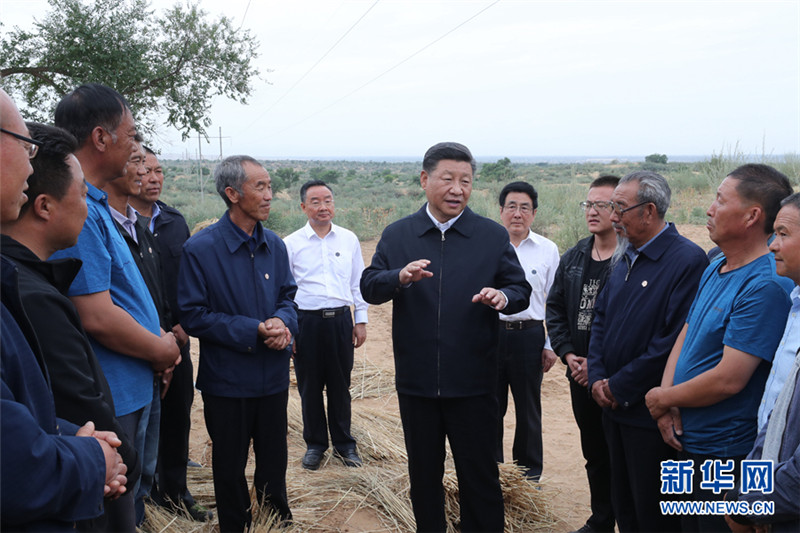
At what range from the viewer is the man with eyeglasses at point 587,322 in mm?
4047

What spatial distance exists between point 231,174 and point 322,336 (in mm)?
2047

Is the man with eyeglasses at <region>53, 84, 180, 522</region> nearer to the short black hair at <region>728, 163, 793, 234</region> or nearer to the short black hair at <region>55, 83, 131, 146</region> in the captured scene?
the short black hair at <region>55, 83, 131, 146</region>

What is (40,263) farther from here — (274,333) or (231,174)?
(231,174)

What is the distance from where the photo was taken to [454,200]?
346 centimetres

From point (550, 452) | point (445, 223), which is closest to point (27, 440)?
point (445, 223)

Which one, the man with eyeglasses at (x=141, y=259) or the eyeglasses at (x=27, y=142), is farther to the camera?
the man with eyeglasses at (x=141, y=259)

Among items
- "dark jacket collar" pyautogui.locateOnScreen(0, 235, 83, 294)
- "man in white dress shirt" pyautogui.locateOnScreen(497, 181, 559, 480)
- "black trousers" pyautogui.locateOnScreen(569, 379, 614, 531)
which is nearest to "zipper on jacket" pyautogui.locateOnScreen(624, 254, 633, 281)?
"black trousers" pyautogui.locateOnScreen(569, 379, 614, 531)

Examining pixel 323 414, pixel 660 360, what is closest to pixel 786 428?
pixel 660 360

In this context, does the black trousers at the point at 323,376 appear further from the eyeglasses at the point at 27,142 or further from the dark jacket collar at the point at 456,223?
the eyeglasses at the point at 27,142

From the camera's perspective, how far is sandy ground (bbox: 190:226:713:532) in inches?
161

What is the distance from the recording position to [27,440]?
4.99ft

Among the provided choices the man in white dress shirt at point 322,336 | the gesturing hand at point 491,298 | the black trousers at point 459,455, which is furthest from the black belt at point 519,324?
the gesturing hand at point 491,298

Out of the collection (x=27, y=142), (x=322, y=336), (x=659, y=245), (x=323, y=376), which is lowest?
(x=323, y=376)

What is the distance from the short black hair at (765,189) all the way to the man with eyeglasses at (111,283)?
288cm
